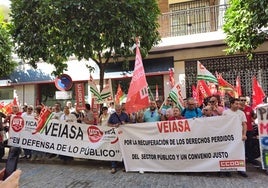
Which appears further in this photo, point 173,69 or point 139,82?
point 173,69

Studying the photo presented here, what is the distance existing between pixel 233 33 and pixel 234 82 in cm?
494

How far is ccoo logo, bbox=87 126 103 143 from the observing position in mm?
8750

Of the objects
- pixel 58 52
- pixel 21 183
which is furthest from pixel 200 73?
pixel 21 183

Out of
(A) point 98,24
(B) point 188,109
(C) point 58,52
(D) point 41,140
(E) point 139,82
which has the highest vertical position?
(A) point 98,24

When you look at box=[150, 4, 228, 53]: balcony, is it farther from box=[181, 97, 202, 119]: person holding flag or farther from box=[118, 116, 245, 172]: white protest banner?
box=[118, 116, 245, 172]: white protest banner

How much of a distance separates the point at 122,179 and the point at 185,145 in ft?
5.27

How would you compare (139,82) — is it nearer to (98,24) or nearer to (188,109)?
(188,109)

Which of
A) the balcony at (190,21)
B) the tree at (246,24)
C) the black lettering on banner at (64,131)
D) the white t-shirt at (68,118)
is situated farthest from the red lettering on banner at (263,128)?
the balcony at (190,21)

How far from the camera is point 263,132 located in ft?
24.3

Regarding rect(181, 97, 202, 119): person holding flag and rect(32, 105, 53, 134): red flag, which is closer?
rect(181, 97, 202, 119): person holding flag

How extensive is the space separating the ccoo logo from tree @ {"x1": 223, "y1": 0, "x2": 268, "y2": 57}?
5.20 m

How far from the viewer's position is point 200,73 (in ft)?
34.0

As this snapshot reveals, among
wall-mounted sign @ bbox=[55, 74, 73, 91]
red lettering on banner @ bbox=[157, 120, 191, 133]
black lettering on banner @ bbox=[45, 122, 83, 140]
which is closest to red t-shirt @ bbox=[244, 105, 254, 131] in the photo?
red lettering on banner @ bbox=[157, 120, 191, 133]

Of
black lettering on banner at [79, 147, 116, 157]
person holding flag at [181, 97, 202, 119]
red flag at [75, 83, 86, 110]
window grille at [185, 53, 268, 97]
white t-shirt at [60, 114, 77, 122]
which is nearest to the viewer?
person holding flag at [181, 97, 202, 119]
